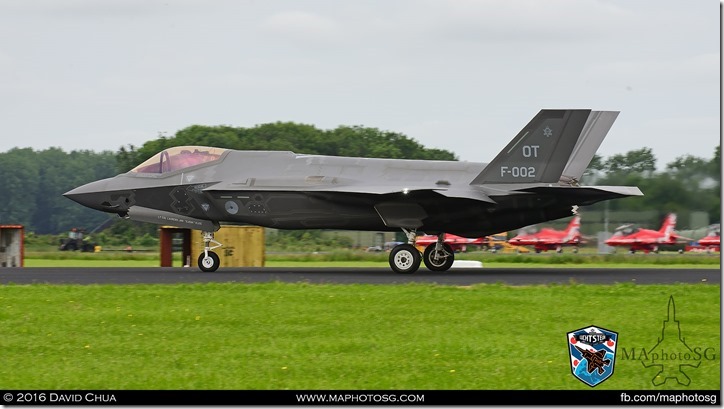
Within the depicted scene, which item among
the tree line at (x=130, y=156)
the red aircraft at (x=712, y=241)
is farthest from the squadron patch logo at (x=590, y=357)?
the tree line at (x=130, y=156)

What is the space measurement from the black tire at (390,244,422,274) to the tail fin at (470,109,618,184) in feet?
7.90

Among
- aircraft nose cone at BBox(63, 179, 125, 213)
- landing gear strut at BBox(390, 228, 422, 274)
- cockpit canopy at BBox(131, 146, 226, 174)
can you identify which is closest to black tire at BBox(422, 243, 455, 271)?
landing gear strut at BBox(390, 228, 422, 274)

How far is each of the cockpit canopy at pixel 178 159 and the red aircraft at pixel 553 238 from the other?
12.0m

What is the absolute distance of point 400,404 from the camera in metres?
7.92

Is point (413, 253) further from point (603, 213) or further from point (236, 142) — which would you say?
point (236, 142)

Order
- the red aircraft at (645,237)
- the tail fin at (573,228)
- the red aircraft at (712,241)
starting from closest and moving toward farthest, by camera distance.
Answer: the red aircraft at (645,237)
the tail fin at (573,228)
the red aircraft at (712,241)

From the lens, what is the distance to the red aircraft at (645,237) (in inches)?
1179

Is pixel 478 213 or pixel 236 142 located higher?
pixel 236 142

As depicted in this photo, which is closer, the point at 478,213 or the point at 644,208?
the point at 478,213

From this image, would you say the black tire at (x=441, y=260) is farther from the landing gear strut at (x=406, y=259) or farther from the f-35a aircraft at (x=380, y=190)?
the landing gear strut at (x=406, y=259)

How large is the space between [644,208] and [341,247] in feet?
48.3

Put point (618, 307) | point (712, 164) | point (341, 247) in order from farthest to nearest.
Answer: point (341, 247), point (712, 164), point (618, 307)

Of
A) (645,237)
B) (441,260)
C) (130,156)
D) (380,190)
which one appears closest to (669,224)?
(645,237)

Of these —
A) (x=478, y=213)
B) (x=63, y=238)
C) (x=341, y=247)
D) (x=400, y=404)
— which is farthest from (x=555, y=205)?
(x=63, y=238)
